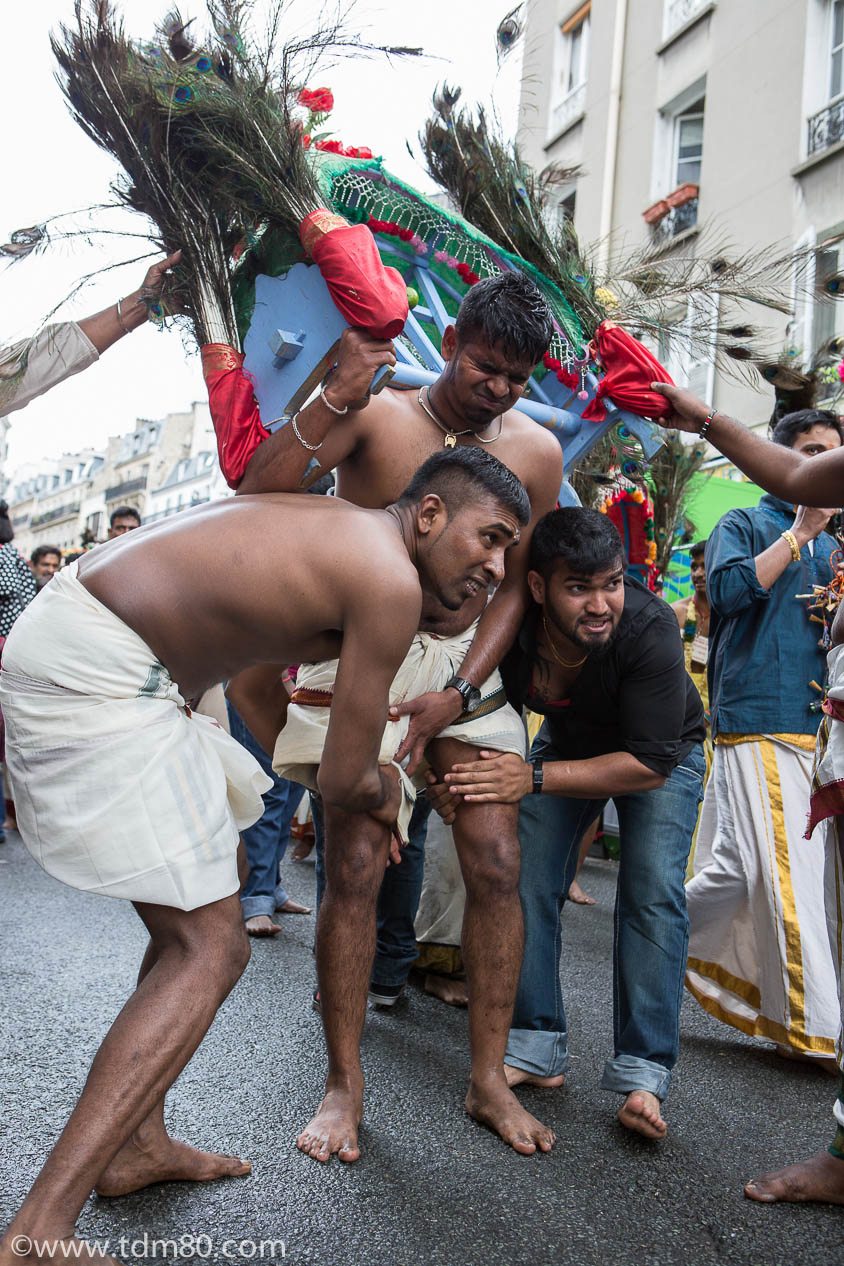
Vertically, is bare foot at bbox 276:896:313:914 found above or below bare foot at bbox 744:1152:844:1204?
below

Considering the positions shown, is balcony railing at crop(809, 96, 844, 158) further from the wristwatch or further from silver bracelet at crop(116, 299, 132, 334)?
the wristwatch

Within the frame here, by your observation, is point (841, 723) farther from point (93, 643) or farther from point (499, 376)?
point (93, 643)

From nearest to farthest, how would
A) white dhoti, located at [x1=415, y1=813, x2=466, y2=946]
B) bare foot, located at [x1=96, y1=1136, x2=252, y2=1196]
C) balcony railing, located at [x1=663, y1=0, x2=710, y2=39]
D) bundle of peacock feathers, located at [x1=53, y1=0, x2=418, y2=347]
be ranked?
bare foot, located at [x1=96, y1=1136, x2=252, y2=1196]
bundle of peacock feathers, located at [x1=53, y1=0, x2=418, y2=347]
white dhoti, located at [x1=415, y1=813, x2=466, y2=946]
balcony railing, located at [x1=663, y1=0, x2=710, y2=39]

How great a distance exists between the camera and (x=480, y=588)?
2355 millimetres

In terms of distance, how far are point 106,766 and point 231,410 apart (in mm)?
1183

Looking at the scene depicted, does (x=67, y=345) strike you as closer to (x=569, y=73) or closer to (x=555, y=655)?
(x=555, y=655)

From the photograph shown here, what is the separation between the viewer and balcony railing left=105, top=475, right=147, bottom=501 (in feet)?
209

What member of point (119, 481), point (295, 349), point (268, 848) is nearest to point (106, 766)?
point (295, 349)

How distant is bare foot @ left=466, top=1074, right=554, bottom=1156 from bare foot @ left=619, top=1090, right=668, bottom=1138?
0.61ft

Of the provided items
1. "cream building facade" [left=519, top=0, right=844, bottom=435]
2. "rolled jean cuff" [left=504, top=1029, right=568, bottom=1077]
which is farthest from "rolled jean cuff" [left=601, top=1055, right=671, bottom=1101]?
"cream building facade" [left=519, top=0, right=844, bottom=435]

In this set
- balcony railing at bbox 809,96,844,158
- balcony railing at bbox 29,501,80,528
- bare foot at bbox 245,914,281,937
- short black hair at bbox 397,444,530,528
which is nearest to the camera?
short black hair at bbox 397,444,530,528

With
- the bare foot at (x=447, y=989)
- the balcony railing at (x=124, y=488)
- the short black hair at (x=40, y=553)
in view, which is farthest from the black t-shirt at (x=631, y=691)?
the balcony railing at (x=124, y=488)

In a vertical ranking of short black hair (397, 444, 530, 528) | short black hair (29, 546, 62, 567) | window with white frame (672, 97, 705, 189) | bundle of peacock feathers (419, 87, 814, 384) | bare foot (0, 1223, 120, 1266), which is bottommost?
bare foot (0, 1223, 120, 1266)

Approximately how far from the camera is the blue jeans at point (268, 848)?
417cm
